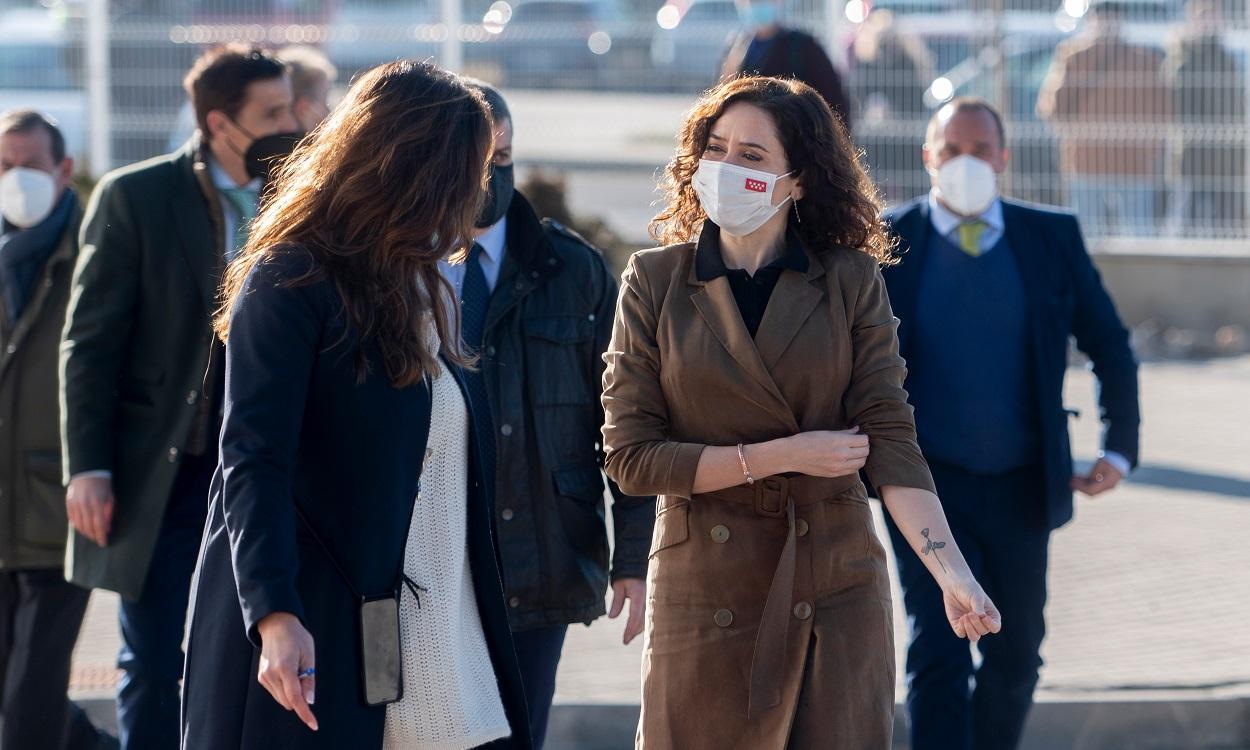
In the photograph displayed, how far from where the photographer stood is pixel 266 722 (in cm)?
288

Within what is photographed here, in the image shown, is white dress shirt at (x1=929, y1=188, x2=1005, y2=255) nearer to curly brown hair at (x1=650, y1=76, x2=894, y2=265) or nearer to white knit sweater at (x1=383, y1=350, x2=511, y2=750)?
curly brown hair at (x1=650, y1=76, x2=894, y2=265)

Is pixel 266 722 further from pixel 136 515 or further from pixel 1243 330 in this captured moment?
pixel 1243 330

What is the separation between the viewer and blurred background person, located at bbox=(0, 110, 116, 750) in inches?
189

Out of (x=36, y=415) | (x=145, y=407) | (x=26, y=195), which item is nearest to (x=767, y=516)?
(x=145, y=407)

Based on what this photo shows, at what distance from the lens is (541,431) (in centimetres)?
412

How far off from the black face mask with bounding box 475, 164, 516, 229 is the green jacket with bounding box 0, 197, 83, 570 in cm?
151

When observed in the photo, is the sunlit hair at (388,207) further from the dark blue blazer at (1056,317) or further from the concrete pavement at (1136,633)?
the concrete pavement at (1136,633)

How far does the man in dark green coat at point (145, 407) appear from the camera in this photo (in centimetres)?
448

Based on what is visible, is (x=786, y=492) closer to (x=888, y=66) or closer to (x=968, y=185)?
(x=968, y=185)

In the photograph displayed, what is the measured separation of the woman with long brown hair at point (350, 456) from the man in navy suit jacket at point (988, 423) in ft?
6.29

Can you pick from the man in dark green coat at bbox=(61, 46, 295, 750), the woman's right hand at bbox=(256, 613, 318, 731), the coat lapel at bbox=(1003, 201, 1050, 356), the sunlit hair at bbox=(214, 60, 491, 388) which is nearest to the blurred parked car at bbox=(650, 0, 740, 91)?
the coat lapel at bbox=(1003, 201, 1050, 356)

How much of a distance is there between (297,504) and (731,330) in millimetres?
969

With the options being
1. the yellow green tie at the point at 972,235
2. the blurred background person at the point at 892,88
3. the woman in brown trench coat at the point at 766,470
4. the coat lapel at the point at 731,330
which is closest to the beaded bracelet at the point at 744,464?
the woman in brown trench coat at the point at 766,470

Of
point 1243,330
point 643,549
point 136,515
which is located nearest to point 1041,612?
point 643,549
